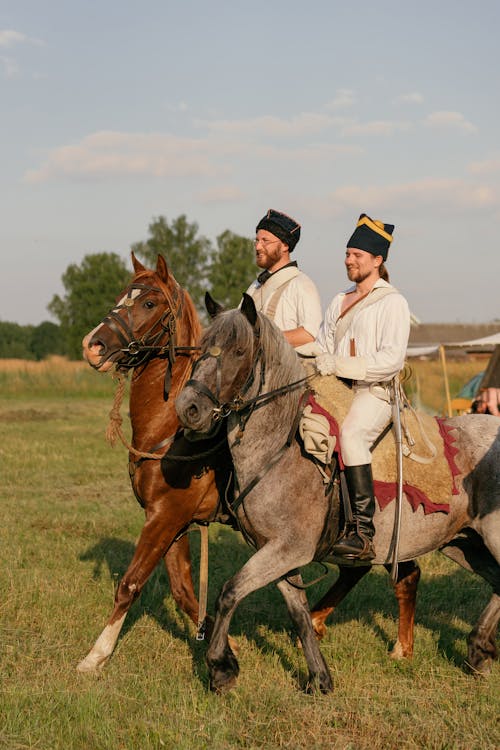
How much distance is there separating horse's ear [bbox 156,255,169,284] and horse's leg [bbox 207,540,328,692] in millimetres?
2194

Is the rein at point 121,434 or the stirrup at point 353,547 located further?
the rein at point 121,434

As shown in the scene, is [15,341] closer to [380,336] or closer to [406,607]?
[406,607]

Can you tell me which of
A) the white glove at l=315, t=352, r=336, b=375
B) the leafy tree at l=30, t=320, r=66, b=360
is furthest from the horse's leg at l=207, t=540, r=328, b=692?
the leafy tree at l=30, t=320, r=66, b=360

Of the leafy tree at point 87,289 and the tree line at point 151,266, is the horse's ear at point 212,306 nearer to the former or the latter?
the tree line at point 151,266

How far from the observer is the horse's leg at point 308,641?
5.05 metres

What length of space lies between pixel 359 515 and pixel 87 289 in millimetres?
77361

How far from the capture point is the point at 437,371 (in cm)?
4094

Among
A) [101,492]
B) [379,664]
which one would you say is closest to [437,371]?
[101,492]

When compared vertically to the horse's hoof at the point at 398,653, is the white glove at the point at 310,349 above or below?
above

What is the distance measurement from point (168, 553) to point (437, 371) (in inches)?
1423

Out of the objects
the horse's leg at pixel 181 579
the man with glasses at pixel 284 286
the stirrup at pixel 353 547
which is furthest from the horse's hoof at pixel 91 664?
the man with glasses at pixel 284 286

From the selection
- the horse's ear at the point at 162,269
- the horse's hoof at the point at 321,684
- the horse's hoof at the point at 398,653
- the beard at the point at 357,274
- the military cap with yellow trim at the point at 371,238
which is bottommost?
the horse's hoof at the point at 398,653

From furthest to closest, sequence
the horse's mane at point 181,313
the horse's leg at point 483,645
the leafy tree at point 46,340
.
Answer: the leafy tree at point 46,340
the horse's mane at point 181,313
the horse's leg at point 483,645

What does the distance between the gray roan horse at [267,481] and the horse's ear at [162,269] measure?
1257mm
